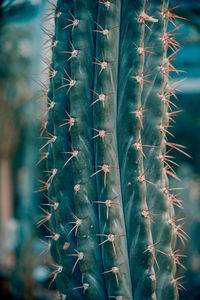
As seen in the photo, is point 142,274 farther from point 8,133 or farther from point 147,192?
point 8,133

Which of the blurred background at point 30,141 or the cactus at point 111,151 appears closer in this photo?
the cactus at point 111,151

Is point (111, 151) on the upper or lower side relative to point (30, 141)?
lower

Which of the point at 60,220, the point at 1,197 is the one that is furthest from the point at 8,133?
the point at 60,220

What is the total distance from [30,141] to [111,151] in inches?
117

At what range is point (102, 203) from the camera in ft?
3.24

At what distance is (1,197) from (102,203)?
5970mm

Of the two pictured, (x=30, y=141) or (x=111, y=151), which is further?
(x=30, y=141)

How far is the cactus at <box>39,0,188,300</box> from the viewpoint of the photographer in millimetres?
980

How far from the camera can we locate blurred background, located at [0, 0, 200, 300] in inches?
117

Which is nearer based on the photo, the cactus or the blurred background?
the cactus

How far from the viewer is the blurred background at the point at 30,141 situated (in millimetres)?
2963

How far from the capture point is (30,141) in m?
3.82

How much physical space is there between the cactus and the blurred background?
0.83 metres

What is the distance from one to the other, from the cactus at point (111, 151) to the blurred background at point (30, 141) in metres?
0.83
